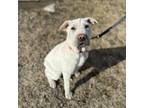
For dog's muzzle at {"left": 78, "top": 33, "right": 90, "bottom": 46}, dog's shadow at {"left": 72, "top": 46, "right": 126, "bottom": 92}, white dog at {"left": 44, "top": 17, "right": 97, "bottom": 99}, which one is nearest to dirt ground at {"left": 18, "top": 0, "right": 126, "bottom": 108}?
dog's shadow at {"left": 72, "top": 46, "right": 126, "bottom": 92}

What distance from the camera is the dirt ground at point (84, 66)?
5.21 meters

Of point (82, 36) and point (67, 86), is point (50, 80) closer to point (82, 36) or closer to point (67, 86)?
point (67, 86)

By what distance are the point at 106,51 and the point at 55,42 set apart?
2.66 ft

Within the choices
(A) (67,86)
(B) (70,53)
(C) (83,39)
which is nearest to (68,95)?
(A) (67,86)

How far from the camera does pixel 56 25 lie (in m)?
6.45

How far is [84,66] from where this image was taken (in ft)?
18.8

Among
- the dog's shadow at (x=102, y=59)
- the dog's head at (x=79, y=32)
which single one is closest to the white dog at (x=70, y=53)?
the dog's head at (x=79, y=32)

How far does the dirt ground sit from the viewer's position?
5.21m

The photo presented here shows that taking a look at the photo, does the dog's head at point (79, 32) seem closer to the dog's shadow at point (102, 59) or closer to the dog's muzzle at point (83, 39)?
the dog's muzzle at point (83, 39)

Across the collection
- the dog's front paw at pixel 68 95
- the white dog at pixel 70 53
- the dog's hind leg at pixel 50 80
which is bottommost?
the dog's front paw at pixel 68 95

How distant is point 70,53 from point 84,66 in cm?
99

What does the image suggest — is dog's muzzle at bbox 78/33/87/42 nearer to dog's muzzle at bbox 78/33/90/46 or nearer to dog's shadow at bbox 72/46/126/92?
dog's muzzle at bbox 78/33/90/46
